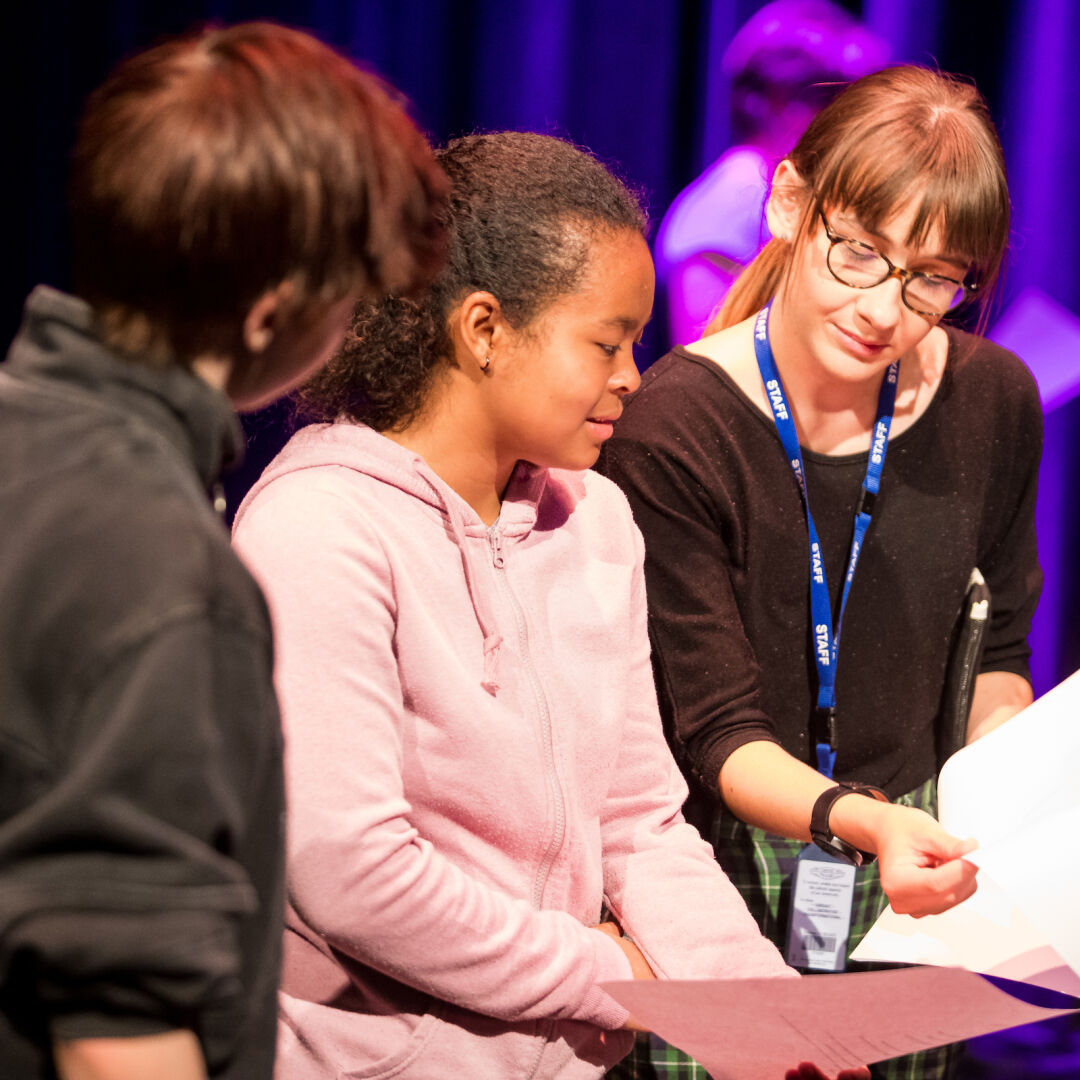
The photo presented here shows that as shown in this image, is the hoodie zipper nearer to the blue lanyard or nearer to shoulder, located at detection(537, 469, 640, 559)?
shoulder, located at detection(537, 469, 640, 559)

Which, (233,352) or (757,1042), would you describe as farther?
(757,1042)

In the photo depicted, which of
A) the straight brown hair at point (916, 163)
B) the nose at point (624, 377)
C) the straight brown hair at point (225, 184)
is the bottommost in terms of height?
the nose at point (624, 377)

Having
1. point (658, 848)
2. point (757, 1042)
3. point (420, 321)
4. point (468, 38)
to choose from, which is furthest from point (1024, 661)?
point (468, 38)

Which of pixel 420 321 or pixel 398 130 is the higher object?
pixel 398 130

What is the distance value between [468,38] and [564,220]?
1.91 metres

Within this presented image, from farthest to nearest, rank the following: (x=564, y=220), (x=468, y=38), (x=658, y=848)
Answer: (x=468, y=38)
(x=658, y=848)
(x=564, y=220)

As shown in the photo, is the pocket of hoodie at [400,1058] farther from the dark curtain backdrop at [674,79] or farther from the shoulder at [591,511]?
the dark curtain backdrop at [674,79]

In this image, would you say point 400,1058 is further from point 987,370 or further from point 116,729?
point 987,370

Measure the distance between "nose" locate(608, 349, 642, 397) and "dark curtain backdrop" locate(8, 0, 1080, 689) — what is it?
1625 mm

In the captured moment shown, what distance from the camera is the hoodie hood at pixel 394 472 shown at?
111 centimetres

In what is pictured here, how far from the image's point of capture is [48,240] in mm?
2590

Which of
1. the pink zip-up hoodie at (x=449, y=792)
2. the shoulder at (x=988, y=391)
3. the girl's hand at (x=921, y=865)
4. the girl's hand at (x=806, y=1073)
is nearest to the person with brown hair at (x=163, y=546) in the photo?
the pink zip-up hoodie at (x=449, y=792)

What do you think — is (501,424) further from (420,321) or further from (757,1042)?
(757,1042)

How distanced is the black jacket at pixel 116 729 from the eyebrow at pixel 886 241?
95 centimetres
